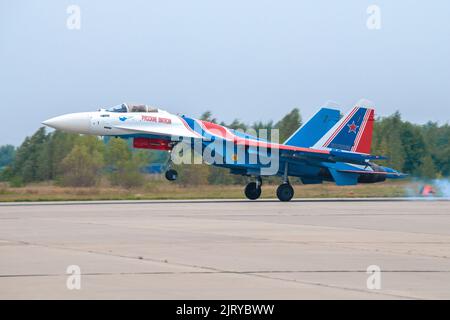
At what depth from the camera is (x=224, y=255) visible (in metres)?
12.4

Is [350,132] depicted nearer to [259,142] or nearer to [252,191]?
[259,142]

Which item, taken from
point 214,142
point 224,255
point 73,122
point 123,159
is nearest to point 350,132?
point 214,142

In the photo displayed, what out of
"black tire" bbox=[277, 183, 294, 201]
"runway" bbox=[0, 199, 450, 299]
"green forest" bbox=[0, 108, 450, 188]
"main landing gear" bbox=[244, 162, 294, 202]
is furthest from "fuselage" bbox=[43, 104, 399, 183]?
"runway" bbox=[0, 199, 450, 299]

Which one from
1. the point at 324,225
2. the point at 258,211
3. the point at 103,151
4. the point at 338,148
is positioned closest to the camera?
the point at 324,225

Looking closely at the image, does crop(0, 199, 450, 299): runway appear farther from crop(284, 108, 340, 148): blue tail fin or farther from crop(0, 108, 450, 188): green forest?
crop(0, 108, 450, 188): green forest

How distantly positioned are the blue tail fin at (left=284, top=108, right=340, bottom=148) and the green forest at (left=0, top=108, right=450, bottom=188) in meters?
6.30

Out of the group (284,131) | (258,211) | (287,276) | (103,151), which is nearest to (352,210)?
(258,211)

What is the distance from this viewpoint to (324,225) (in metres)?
18.5

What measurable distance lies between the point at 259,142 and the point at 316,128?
2423 millimetres

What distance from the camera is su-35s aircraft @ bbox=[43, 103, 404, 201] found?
29.8 m

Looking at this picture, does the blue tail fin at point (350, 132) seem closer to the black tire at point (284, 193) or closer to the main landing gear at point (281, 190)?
the main landing gear at point (281, 190)

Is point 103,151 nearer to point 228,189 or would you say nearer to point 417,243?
point 228,189
